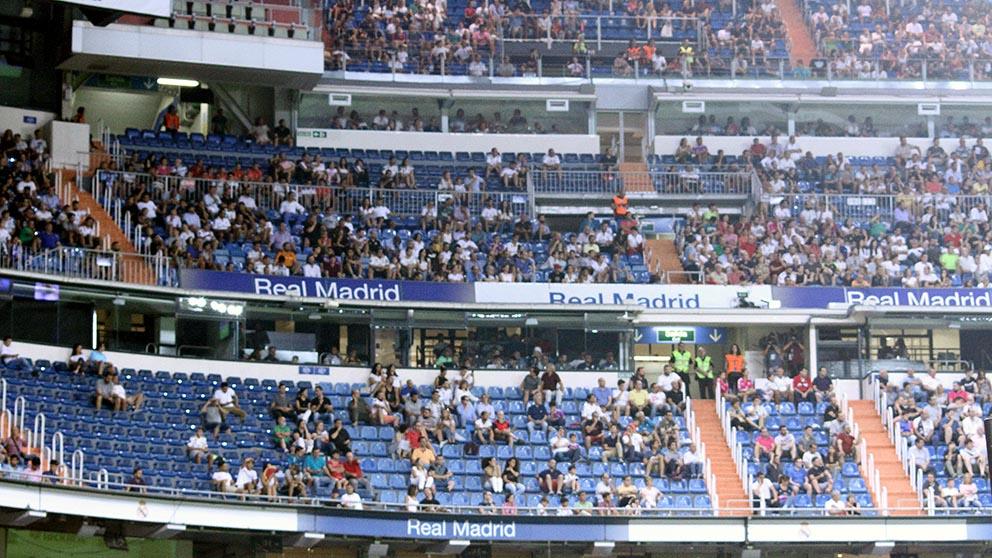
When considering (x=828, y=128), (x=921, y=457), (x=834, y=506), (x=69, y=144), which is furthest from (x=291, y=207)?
(x=828, y=128)

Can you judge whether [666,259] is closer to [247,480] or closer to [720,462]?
[720,462]

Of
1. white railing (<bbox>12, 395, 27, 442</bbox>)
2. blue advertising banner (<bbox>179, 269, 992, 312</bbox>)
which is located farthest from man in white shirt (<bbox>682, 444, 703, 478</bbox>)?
white railing (<bbox>12, 395, 27, 442</bbox>)

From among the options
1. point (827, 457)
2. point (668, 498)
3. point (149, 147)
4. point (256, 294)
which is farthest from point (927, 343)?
point (149, 147)

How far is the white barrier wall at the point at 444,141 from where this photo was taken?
1641 inches

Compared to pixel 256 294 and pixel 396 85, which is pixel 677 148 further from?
pixel 256 294

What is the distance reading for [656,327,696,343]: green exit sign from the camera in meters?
36.0

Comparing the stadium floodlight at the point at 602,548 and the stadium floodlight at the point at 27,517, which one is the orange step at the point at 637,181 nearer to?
the stadium floodlight at the point at 602,548

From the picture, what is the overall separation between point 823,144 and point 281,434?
61.9 feet

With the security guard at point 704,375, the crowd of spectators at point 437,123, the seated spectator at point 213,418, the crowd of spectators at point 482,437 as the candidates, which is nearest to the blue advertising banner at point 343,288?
the crowd of spectators at point 482,437

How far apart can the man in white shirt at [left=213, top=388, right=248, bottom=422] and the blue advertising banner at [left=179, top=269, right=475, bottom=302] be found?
2.93 metres

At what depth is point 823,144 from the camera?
1713 inches

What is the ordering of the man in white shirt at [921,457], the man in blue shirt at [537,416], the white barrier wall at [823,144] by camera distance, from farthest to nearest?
the white barrier wall at [823,144] < the man in blue shirt at [537,416] < the man in white shirt at [921,457]

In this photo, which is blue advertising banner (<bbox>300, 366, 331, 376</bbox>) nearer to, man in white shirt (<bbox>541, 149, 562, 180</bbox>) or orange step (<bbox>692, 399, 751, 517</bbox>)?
orange step (<bbox>692, 399, 751, 517</bbox>)

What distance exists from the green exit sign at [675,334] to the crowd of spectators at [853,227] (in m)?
1.20
